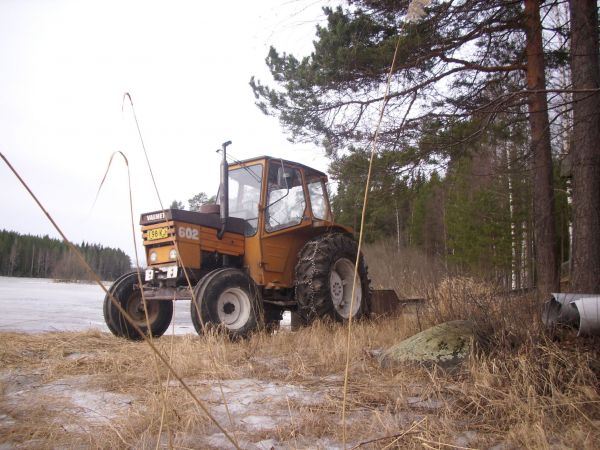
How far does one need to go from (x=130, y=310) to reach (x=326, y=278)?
8.70ft

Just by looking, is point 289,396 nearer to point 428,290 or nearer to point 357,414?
point 357,414

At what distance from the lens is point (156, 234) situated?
586 centimetres

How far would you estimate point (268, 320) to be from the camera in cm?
685

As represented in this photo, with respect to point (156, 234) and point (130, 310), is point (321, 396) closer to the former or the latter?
point (156, 234)

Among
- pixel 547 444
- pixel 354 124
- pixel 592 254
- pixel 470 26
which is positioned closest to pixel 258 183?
pixel 354 124

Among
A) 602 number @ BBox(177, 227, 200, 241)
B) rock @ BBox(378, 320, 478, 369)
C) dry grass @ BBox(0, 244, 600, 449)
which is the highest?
602 number @ BBox(177, 227, 200, 241)

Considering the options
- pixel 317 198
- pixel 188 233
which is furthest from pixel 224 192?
pixel 317 198

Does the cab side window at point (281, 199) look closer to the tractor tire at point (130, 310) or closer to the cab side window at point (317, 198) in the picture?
the cab side window at point (317, 198)

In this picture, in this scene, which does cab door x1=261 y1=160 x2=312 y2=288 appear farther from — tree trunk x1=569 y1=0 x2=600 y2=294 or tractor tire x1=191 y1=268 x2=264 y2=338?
tree trunk x1=569 y1=0 x2=600 y2=294

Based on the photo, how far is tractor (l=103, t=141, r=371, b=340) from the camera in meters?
5.54

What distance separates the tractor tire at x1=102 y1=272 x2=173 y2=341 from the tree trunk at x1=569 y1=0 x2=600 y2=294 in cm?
493

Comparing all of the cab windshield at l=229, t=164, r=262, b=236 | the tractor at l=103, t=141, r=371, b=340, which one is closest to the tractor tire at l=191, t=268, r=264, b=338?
the tractor at l=103, t=141, r=371, b=340

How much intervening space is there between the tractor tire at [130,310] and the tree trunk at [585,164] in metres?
4.93

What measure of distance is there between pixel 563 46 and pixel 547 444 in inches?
278
